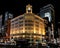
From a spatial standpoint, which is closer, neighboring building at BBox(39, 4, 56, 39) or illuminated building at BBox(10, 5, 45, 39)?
illuminated building at BBox(10, 5, 45, 39)

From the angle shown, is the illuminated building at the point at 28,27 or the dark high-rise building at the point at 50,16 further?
the dark high-rise building at the point at 50,16

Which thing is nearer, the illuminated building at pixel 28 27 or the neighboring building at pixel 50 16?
the illuminated building at pixel 28 27

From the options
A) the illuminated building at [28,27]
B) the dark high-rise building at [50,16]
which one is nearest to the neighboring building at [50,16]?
the dark high-rise building at [50,16]

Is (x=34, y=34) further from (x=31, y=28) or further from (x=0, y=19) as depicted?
(x=0, y=19)

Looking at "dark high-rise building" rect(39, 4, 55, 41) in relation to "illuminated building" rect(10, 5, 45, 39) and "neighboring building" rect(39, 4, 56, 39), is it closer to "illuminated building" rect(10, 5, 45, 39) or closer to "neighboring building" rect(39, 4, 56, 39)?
"neighboring building" rect(39, 4, 56, 39)

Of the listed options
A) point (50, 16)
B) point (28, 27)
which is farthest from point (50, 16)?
point (28, 27)

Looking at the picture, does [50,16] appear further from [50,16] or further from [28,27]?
[28,27]

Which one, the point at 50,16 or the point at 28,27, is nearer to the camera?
the point at 28,27

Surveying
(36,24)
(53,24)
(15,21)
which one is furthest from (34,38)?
(53,24)

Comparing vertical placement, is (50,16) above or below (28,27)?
above

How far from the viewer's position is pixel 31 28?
2436 inches

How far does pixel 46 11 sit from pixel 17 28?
4351 cm

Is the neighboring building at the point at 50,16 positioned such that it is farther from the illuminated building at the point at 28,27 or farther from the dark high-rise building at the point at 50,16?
the illuminated building at the point at 28,27

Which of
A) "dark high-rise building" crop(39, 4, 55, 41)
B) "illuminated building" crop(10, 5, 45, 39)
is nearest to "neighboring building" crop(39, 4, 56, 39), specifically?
"dark high-rise building" crop(39, 4, 55, 41)
